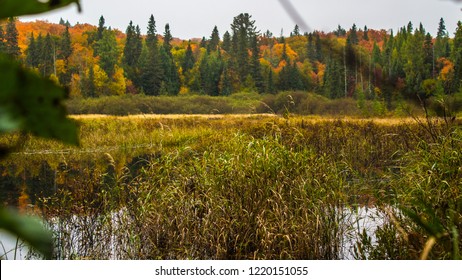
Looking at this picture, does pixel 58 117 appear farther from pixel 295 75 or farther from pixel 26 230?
pixel 295 75

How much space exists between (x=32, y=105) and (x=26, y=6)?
0.02 metres

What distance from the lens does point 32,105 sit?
0.26 ft

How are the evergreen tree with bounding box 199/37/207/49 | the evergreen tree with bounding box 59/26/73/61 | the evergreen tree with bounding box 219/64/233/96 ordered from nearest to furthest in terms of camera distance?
the evergreen tree with bounding box 59/26/73/61
the evergreen tree with bounding box 219/64/233/96
the evergreen tree with bounding box 199/37/207/49

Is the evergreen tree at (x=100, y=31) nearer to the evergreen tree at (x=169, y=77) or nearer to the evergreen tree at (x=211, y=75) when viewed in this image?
the evergreen tree at (x=169, y=77)

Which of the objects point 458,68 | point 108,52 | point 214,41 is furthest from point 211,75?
point 458,68

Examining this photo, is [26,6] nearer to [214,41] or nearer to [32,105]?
[32,105]

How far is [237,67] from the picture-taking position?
14945 millimetres

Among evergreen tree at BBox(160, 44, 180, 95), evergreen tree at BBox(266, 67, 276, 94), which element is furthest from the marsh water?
evergreen tree at BBox(160, 44, 180, 95)

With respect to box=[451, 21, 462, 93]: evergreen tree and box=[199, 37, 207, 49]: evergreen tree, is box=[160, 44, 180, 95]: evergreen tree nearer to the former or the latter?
box=[199, 37, 207, 49]: evergreen tree

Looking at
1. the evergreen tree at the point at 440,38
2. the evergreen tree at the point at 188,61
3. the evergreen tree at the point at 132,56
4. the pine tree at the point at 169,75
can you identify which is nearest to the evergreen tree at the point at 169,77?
the pine tree at the point at 169,75

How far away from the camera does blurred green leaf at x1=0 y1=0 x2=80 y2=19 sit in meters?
0.08

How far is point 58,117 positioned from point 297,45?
1570 centimetres

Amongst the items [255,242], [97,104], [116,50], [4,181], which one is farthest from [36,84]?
[116,50]

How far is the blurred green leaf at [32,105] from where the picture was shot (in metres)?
0.07
